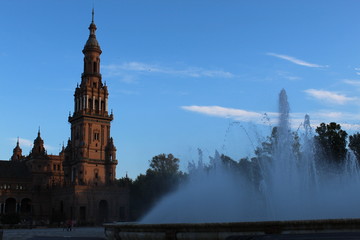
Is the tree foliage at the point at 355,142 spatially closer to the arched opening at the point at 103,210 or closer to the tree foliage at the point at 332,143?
the tree foliage at the point at 332,143

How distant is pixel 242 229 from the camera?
1331 cm

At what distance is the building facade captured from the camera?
72938mm

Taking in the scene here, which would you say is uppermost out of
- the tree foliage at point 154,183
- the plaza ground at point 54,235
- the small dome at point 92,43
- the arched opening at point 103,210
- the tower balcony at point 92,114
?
the small dome at point 92,43

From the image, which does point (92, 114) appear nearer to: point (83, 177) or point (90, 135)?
point (90, 135)

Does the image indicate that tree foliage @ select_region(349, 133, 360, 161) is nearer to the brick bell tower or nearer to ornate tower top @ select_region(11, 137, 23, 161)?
the brick bell tower

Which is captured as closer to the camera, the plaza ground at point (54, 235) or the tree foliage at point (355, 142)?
the plaza ground at point (54, 235)

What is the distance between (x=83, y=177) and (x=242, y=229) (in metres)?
64.5

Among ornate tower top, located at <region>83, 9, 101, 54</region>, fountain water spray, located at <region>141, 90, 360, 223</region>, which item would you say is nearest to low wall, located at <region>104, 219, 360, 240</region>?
fountain water spray, located at <region>141, 90, 360, 223</region>

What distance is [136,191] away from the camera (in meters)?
88.1

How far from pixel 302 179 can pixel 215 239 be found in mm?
12684

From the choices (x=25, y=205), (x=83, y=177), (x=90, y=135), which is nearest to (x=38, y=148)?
Result: (x=25, y=205)

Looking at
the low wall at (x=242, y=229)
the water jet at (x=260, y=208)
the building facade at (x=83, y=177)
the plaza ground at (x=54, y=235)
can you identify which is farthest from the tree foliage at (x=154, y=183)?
the low wall at (x=242, y=229)

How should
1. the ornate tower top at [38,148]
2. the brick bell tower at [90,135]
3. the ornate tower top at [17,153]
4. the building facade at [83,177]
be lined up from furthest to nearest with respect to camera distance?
the ornate tower top at [17,153] < the ornate tower top at [38,148] < the brick bell tower at [90,135] < the building facade at [83,177]

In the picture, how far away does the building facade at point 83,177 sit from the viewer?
2872 inches
